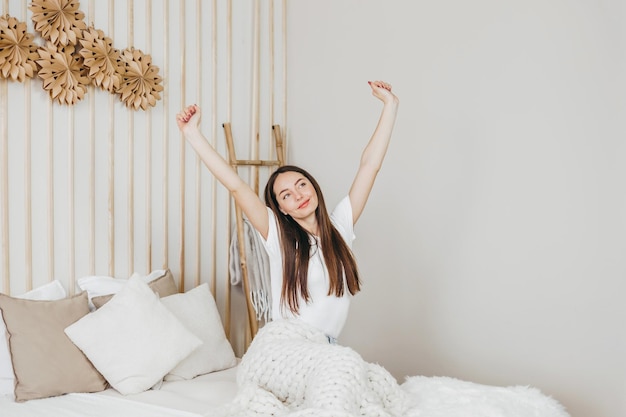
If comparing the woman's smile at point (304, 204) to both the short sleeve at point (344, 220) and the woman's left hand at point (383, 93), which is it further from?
the woman's left hand at point (383, 93)

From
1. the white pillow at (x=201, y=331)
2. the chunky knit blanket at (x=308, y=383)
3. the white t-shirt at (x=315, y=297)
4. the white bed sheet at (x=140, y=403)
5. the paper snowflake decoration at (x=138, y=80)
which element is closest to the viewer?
the chunky knit blanket at (x=308, y=383)

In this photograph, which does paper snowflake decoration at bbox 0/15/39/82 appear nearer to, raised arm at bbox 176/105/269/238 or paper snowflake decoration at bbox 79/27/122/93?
paper snowflake decoration at bbox 79/27/122/93

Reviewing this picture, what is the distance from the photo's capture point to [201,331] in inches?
93.9

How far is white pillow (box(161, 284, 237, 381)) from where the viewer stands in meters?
2.29

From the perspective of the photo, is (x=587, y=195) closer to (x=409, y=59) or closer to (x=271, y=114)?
(x=409, y=59)

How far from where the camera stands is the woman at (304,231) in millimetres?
2102

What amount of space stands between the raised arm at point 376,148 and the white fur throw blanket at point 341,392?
2.07 feet

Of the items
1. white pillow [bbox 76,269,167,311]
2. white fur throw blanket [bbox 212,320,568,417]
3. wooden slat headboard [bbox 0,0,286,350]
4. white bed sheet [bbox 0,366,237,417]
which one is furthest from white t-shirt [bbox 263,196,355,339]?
wooden slat headboard [bbox 0,0,286,350]

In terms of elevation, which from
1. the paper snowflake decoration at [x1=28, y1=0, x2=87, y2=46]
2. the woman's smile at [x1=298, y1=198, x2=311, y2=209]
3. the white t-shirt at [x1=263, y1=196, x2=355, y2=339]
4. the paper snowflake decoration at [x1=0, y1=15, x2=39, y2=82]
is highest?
the paper snowflake decoration at [x1=28, y1=0, x2=87, y2=46]

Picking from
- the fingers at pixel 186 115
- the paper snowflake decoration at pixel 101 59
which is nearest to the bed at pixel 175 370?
the fingers at pixel 186 115

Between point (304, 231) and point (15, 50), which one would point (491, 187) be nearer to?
point (304, 231)

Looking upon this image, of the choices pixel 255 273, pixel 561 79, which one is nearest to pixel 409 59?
pixel 561 79

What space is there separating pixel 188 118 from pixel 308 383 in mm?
940

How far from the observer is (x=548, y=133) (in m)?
2.24
